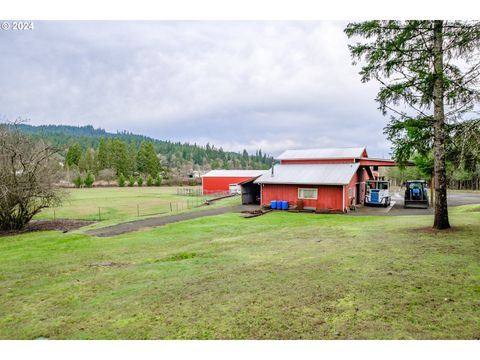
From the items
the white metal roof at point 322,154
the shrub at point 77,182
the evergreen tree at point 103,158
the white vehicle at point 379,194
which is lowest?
the white vehicle at point 379,194

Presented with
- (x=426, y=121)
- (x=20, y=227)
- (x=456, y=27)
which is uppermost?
(x=456, y=27)

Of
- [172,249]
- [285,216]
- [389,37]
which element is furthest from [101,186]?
[389,37]

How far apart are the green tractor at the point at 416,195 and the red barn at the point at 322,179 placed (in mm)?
2667

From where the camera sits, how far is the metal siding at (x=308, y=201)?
22422mm

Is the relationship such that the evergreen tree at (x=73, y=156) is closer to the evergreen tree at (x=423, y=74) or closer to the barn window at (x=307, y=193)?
the barn window at (x=307, y=193)

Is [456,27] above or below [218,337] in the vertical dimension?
above

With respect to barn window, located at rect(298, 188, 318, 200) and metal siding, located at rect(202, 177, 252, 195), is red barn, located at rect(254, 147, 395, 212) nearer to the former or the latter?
barn window, located at rect(298, 188, 318, 200)

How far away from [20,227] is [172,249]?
1336cm

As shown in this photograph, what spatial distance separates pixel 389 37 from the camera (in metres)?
10.1

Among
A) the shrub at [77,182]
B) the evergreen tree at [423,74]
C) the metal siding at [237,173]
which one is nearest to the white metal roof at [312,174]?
the evergreen tree at [423,74]

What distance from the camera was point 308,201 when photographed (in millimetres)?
23578

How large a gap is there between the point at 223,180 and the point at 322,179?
2321 cm

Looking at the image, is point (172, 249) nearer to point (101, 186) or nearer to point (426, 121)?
point (426, 121)
